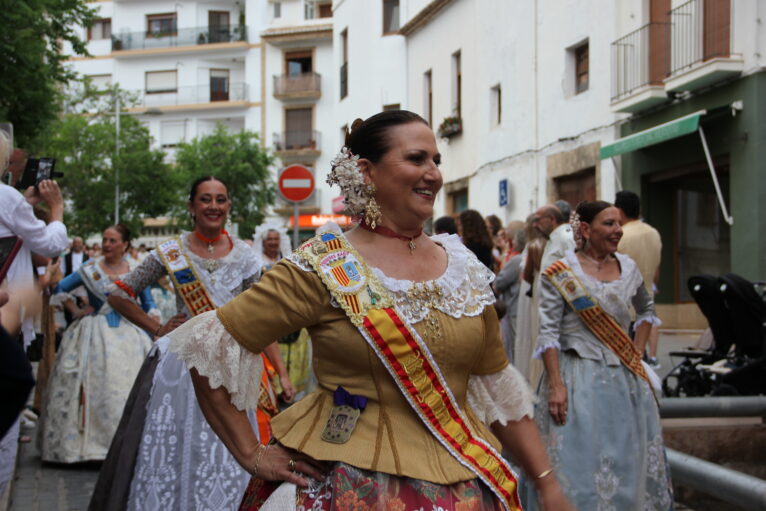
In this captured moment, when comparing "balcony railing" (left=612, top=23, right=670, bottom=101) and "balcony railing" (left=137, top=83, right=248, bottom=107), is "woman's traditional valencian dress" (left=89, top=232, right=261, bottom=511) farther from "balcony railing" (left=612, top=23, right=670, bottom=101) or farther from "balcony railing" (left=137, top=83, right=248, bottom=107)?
"balcony railing" (left=137, top=83, right=248, bottom=107)

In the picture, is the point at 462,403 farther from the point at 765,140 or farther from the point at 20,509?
the point at 765,140

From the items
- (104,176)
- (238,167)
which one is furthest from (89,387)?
(238,167)

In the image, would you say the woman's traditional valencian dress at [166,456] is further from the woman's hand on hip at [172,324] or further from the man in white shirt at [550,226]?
the man in white shirt at [550,226]

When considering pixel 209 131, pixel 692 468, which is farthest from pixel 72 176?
pixel 692 468

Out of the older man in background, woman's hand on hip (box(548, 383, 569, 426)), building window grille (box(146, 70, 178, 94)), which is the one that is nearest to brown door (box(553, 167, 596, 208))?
the older man in background

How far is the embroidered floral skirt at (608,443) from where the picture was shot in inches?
220

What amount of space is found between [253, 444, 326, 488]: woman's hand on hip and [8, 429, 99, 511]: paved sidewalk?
4.15 m

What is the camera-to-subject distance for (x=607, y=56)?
1773 centimetres

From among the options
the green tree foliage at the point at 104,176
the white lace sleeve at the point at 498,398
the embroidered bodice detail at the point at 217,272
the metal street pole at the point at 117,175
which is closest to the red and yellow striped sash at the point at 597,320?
the embroidered bodice detail at the point at 217,272

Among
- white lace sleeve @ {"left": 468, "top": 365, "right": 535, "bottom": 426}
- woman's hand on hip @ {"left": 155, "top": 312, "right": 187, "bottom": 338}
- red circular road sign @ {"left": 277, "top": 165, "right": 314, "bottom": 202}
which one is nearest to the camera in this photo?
white lace sleeve @ {"left": 468, "top": 365, "right": 535, "bottom": 426}

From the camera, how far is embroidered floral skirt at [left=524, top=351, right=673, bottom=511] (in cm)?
559

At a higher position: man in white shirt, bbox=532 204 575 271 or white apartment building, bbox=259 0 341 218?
white apartment building, bbox=259 0 341 218

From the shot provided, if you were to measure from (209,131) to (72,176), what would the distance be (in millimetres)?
14953

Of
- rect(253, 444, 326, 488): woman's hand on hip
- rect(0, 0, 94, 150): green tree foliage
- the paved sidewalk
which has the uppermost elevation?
rect(0, 0, 94, 150): green tree foliage
